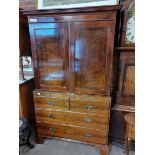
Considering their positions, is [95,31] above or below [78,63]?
above

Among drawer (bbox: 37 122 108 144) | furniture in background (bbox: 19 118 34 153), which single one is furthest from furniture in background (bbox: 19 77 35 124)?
drawer (bbox: 37 122 108 144)

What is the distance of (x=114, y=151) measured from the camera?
198 centimetres

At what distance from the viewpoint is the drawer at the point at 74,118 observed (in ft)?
5.85

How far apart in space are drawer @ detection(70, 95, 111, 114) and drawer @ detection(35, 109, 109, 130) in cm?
7

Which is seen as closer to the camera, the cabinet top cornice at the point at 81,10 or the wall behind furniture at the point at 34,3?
the cabinet top cornice at the point at 81,10

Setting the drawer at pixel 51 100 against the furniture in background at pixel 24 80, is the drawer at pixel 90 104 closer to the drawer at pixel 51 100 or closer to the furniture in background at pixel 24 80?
the drawer at pixel 51 100

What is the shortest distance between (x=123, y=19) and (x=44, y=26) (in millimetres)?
949

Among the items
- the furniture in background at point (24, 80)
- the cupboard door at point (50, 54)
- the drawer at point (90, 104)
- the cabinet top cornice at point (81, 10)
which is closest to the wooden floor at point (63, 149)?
the furniture in background at point (24, 80)

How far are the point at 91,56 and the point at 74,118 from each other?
2.70 ft

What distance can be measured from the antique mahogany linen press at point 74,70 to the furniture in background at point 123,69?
0.28m
